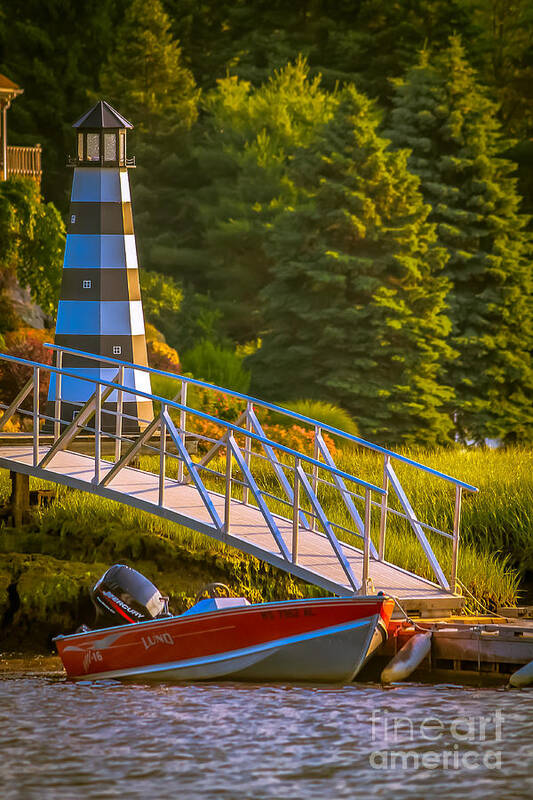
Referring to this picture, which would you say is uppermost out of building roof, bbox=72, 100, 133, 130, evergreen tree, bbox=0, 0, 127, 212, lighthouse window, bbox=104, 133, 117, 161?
evergreen tree, bbox=0, 0, 127, 212

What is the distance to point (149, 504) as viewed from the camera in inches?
780

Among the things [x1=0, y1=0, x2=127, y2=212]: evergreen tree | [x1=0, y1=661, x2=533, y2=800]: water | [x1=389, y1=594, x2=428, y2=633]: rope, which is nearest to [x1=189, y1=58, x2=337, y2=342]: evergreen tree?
[x1=0, y1=0, x2=127, y2=212]: evergreen tree

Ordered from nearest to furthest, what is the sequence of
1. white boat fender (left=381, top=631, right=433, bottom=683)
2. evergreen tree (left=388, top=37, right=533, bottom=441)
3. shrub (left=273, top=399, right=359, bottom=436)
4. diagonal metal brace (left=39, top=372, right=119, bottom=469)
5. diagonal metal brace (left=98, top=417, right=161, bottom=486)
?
white boat fender (left=381, top=631, right=433, bottom=683) < diagonal metal brace (left=98, top=417, right=161, bottom=486) < diagonal metal brace (left=39, top=372, right=119, bottom=469) < shrub (left=273, top=399, right=359, bottom=436) < evergreen tree (left=388, top=37, right=533, bottom=441)

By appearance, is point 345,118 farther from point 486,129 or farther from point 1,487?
point 1,487

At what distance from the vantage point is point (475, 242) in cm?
4125

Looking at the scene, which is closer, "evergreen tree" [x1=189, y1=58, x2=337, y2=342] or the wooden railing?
the wooden railing

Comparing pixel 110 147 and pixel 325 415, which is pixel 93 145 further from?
pixel 325 415

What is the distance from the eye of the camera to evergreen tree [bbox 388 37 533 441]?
3972cm

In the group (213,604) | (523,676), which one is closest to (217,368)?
(213,604)

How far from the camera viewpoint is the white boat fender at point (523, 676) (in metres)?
17.2

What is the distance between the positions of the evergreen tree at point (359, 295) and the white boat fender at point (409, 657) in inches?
737

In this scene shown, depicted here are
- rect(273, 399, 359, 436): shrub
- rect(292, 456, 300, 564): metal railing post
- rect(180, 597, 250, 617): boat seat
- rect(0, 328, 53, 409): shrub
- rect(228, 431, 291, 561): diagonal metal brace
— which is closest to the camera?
rect(180, 597, 250, 617): boat seat

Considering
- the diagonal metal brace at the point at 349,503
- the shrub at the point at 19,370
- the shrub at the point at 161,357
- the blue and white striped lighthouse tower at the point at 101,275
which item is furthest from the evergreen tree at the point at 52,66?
the diagonal metal brace at the point at 349,503

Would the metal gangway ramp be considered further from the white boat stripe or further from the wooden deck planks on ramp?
the white boat stripe
